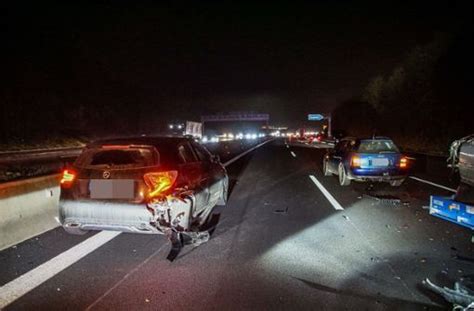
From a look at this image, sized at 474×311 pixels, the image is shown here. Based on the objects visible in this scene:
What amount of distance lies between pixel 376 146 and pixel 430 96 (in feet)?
111

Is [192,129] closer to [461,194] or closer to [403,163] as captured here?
[403,163]

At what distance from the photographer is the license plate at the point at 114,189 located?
5559mm

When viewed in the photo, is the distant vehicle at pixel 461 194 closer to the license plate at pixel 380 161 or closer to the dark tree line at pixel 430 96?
the license plate at pixel 380 161

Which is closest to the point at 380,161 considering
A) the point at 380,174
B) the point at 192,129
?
the point at 380,174

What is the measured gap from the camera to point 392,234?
6.71 m

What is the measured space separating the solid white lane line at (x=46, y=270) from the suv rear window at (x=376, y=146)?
26.1 ft

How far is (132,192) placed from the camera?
18.2ft

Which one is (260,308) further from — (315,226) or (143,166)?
(315,226)

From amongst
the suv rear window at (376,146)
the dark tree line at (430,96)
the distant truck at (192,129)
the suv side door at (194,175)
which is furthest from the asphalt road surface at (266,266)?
the distant truck at (192,129)

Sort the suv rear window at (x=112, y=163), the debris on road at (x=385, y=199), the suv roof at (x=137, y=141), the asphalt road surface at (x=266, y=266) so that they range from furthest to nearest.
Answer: the debris on road at (x=385, y=199) < the suv roof at (x=137, y=141) < the suv rear window at (x=112, y=163) < the asphalt road surface at (x=266, y=266)

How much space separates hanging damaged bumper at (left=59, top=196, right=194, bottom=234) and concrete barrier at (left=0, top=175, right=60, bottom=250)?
89 cm

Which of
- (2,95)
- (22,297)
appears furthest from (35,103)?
(22,297)

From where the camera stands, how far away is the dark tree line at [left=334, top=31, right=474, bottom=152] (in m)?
34.0

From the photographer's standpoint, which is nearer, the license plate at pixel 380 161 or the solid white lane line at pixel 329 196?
the solid white lane line at pixel 329 196
